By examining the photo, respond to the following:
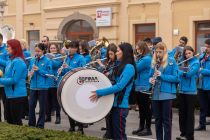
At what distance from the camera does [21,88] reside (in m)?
7.32

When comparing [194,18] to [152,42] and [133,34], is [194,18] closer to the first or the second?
[133,34]

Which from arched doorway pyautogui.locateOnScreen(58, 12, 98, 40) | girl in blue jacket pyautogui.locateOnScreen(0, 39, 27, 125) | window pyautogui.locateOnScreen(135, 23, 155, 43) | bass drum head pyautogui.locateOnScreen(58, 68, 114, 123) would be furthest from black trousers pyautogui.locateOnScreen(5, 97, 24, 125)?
arched doorway pyautogui.locateOnScreen(58, 12, 98, 40)

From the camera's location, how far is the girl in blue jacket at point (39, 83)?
8758mm

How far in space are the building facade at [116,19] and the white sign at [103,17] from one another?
0.14 meters

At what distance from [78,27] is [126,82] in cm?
1649

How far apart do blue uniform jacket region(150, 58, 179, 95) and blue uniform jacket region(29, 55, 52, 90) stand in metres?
2.76

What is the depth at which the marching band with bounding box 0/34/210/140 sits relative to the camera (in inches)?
252

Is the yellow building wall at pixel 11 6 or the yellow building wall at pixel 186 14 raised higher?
Result: the yellow building wall at pixel 11 6

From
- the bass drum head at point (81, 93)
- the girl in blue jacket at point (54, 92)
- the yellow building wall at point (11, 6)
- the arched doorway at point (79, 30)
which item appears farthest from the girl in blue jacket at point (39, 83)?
the yellow building wall at point (11, 6)

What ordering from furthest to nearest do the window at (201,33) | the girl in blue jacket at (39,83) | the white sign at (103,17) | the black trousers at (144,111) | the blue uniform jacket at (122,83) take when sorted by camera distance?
the white sign at (103,17) < the window at (201,33) < the black trousers at (144,111) < the girl in blue jacket at (39,83) < the blue uniform jacket at (122,83)

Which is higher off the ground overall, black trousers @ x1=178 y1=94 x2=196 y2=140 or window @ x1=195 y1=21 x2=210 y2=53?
window @ x1=195 y1=21 x2=210 y2=53

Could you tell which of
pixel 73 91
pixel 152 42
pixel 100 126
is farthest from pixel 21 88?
pixel 152 42

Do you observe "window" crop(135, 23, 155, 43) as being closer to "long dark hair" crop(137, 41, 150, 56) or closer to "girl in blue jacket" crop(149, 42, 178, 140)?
"long dark hair" crop(137, 41, 150, 56)

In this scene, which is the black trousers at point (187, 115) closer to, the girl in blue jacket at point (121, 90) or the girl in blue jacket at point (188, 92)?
the girl in blue jacket at point (188, 92)
